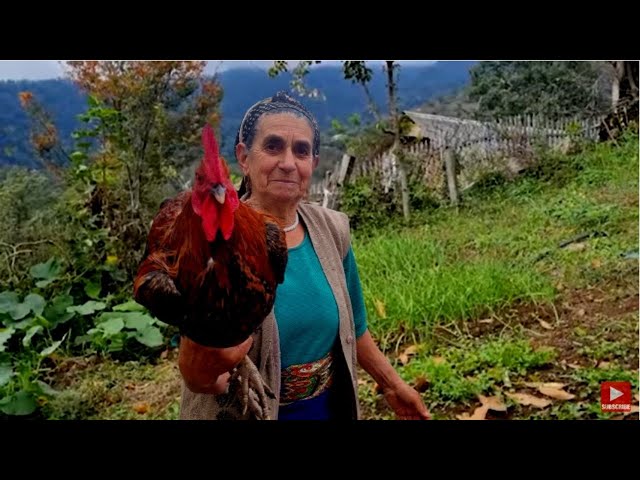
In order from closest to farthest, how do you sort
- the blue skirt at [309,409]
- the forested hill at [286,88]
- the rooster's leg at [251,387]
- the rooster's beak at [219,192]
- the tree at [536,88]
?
the rooster's beak at [219,192], the rooster's leg at [251,387], the blue skirt at [309,409], the forested hill at [286,88], the tree at [536,88]

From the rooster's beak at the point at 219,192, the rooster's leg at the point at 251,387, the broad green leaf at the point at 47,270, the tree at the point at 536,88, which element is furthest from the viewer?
the broad green leaf at the point at 47,270

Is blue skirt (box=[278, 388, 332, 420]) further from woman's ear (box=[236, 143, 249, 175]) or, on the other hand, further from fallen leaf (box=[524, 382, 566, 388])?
fallen leaf (box=[524, 382, 566, 388])

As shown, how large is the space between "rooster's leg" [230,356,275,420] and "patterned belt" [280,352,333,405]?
66mm

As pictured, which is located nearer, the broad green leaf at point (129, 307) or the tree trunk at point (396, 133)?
the tree trunk at point (396, 133)

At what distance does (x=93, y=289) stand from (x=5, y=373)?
1.02 ft

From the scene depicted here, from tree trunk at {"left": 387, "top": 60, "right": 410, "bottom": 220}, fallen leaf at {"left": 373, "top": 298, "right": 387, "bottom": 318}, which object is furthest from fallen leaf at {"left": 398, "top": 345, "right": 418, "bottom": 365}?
tree trunk at {"left": 387, "top": 60, "right": 410, "bottom": 220}

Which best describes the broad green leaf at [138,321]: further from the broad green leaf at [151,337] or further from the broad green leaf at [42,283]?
the broad green leaf at [42,283]

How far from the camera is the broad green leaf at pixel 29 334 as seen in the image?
5.43 ft

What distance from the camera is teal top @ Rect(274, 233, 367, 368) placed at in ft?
3.47

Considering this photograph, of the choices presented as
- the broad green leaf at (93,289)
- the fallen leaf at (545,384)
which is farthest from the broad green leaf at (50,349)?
the fallen leaf at (545,384)

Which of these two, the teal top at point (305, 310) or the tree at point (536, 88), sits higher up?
the tree at point (536, 88)

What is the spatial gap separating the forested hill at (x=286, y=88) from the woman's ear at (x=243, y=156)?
34 cm

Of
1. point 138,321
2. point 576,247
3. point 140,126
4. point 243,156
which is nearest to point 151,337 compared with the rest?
point 138,321
